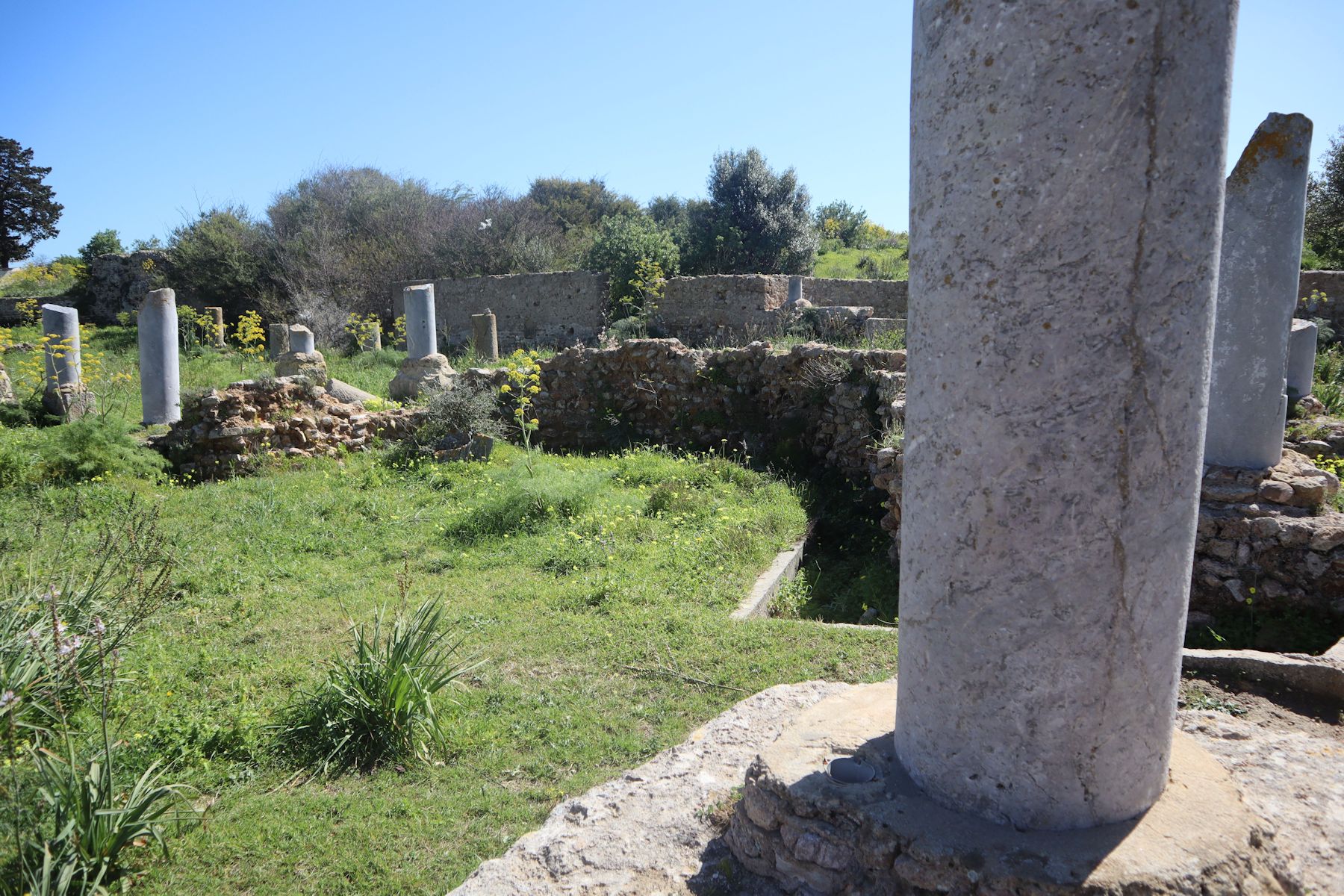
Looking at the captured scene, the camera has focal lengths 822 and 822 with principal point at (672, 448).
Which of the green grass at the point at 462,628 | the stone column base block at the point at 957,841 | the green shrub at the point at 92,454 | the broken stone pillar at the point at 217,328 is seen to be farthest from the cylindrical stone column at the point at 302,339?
the stone column base block at the point at 957,841

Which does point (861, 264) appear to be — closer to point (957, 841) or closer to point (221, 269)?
point (221, 269)

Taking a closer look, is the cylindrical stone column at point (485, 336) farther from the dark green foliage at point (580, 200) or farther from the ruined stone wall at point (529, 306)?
the dark green foliage at point (580, 200)

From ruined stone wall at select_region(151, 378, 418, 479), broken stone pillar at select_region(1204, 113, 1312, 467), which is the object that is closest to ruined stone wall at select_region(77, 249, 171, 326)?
ruined stone wall at select_region(151, 378, 418, 479)

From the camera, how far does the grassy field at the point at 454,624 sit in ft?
10.8

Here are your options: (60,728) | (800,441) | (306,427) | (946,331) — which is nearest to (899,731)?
(946,331)

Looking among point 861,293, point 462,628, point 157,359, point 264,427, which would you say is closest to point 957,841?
point 462,628

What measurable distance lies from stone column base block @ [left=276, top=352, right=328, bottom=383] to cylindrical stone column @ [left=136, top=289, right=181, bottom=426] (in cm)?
183

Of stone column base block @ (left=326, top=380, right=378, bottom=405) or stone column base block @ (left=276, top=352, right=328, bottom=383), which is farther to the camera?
stone column base block @ (left=276, top=352, right=328, bottom=383)

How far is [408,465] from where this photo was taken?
991 cm

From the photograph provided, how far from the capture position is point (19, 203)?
33562mm

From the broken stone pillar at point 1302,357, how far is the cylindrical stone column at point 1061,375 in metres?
8.85

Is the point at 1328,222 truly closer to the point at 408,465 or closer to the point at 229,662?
the point at 408,465

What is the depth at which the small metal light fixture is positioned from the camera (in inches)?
84.4

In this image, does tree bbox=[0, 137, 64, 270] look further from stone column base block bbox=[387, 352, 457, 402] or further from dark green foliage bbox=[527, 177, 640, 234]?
stone column base block bbox=[387, 352, 457, 402]
